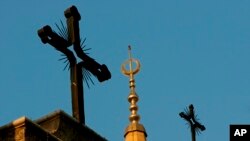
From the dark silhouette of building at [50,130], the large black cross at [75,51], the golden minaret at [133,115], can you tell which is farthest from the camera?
the golden minaret at [133,115]

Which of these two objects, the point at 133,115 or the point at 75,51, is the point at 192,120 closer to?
the point at 133,115

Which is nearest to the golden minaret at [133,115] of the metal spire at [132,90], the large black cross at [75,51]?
the metal spire at [132,90]

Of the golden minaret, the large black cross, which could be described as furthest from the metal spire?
the large black cross

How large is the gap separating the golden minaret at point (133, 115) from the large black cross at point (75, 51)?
876 centimetres

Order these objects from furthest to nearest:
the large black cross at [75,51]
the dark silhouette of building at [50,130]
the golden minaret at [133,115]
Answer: the golden minaret at [133,115] → the large black cross at [75,51] → the dark silhouette of building at [50,130]

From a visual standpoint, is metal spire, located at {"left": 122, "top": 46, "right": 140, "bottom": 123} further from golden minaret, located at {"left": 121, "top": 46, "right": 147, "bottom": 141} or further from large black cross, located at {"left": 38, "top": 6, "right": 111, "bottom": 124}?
large black cross, located at {"left": 38, "top": 6, "right": 111, "bottom": 124}

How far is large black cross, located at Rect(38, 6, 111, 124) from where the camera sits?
16406 mm

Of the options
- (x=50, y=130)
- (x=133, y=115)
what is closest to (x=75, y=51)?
(x=50, y=130)

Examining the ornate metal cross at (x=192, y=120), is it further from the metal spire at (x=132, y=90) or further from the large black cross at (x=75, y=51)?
the large black cross at (x=75, y=51)

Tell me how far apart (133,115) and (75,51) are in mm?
9765

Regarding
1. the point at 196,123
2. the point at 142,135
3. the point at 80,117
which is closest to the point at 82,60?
the point at 80,117

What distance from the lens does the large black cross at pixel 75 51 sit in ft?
53.8

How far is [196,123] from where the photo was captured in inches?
1321

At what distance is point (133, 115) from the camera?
2652 cm
